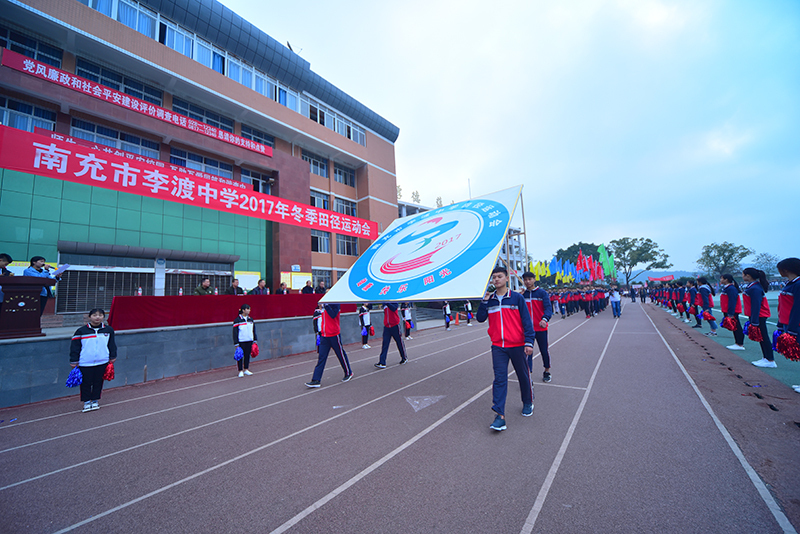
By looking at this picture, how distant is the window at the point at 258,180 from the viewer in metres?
21.5

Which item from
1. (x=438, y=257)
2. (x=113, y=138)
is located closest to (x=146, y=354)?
(x=438, y=257)

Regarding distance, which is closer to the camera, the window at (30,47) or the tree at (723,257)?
the window at (30,47)

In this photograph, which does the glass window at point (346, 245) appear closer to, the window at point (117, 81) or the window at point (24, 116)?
the window at point (117, 81)

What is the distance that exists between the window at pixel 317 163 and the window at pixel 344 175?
97 cm

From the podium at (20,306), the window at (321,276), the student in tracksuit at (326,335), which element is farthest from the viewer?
the window at (321,276)

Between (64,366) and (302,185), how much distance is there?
60.2ft

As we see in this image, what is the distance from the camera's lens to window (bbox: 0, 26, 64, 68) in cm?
1433

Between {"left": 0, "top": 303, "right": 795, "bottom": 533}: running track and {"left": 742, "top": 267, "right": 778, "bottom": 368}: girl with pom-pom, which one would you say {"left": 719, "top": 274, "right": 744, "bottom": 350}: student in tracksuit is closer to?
{"left": 742, "top": 267, "right": 778, "bottom": 368}: girl with pom-pom

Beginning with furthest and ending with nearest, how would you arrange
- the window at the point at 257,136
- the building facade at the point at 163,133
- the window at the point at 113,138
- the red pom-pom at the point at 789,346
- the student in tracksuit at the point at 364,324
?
1. the window at the point at 257,136
2. the window at the point at 113,138
3. the building facade at the point at 163,133
4. the student in tracksuit at the point at 364,324
5. the red pom-pom at the point at 789,346

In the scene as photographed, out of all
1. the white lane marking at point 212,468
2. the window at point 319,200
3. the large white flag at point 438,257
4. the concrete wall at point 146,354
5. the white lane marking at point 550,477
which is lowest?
the white lane marking at point 212,468

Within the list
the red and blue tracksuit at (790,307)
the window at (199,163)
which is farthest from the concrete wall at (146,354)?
the window at (199,163)

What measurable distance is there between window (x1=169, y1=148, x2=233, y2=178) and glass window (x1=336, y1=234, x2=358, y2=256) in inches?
371

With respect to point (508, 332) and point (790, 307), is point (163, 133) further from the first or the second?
point (790, 307)

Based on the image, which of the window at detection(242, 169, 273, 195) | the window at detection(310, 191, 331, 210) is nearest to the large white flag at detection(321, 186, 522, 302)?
the window at detection(242, 169, 273, 195)
